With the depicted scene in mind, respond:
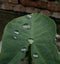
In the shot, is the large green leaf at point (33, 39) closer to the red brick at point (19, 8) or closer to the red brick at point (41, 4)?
the red brick at point (41, 4)

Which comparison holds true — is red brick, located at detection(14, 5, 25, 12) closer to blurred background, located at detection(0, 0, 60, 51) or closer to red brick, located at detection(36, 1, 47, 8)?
blurred background, located at detection(0, 0, 60, 51)

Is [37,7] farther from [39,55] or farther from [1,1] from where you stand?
[39,55]

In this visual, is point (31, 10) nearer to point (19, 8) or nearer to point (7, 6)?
point (19, 8)

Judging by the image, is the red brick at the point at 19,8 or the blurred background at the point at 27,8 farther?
the red brick at the point at 19,8

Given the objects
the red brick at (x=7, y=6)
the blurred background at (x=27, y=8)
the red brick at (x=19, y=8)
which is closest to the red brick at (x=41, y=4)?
the blurred background at (x=27, y=8)

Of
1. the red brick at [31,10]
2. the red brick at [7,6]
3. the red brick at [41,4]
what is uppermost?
the red brick at [41,4]

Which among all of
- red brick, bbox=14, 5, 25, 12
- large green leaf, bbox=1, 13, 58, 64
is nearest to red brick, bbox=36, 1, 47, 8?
red brick, bbox=14, 5, 25, 12
